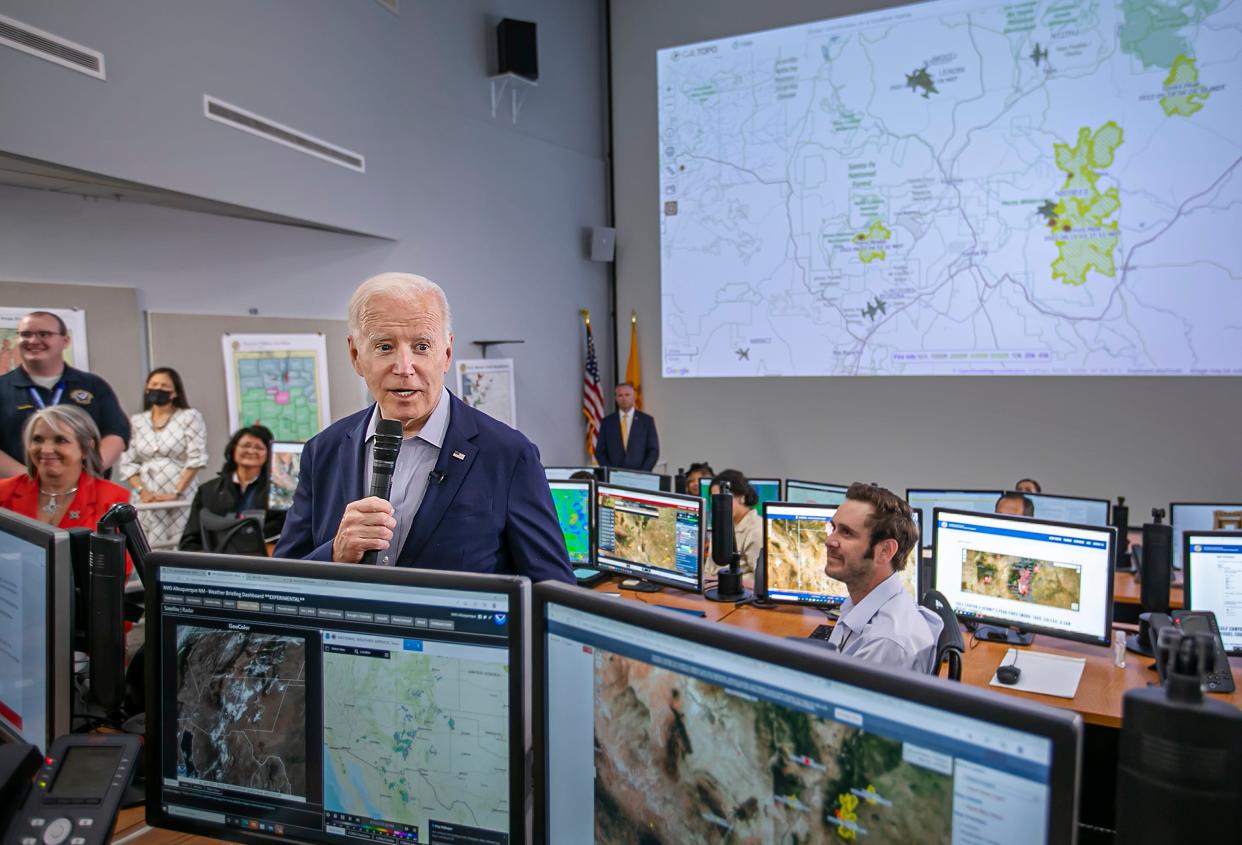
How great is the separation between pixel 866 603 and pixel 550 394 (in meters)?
5.51

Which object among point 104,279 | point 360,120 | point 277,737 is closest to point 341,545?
point 277,737

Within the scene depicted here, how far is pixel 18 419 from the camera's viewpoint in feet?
13.0

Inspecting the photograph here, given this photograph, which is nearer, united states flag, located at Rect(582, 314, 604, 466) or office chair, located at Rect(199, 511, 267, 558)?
office chair, located at Rect(199, 511, 267, 558)

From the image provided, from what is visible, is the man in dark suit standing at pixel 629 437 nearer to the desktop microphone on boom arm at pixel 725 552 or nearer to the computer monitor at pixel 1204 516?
the desktop microphone on boom arm at pixel 725 552

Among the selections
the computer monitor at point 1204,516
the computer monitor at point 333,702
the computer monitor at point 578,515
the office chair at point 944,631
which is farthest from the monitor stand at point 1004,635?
the computer monitor at point 333,702

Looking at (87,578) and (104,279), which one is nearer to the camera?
(87,578)

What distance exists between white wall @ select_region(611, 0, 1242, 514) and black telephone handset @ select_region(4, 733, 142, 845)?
630cm

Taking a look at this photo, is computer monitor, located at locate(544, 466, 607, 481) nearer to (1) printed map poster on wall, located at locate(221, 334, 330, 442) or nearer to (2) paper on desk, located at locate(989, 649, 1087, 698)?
(1) printed map poster on wall, located at locate(221, 334, 330, 442)

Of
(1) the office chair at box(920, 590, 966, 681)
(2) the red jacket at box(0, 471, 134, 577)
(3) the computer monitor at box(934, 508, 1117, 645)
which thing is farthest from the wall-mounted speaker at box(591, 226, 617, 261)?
(1) the office chair at box(920, 590, 966, 681)

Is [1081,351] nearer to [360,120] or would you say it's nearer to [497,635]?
[360,120]

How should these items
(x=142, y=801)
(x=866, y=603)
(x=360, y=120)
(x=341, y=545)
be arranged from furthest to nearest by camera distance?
(x=360, y=120), (x=866, y=603), (x=142, y=801), (x=341, y=545)

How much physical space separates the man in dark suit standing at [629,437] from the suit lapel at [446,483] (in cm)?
556

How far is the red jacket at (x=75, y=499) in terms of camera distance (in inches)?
121

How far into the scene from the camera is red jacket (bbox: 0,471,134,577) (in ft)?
10.0
